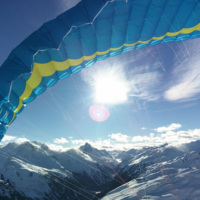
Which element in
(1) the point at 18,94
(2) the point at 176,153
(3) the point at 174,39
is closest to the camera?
(1) the point at 18,94

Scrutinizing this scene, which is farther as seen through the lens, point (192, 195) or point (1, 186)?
point (1, 186)

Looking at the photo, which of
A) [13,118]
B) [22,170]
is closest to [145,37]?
[13,118]

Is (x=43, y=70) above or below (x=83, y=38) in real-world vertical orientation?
below

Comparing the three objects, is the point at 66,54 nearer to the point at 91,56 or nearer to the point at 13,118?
the point at 91,56

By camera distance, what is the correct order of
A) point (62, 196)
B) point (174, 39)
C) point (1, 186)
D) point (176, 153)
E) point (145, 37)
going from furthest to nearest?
point (176, 153), point (62, 196), point (1, 186), point (174, 39), point (145, 37)

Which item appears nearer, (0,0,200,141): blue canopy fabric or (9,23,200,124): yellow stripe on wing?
(0,0,200,141): blue canopy fabric

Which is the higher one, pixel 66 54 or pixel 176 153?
pixel 176 153

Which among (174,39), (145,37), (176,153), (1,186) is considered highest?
(176,153)

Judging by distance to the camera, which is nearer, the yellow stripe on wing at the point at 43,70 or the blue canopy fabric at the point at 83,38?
the blue canopy fabric at the point at 83,38
